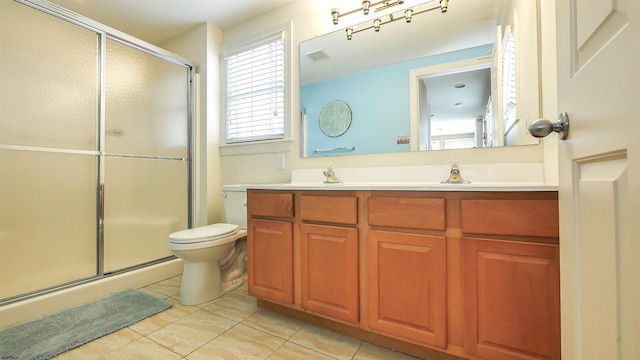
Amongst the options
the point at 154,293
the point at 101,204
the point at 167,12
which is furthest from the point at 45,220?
the point at 167,12

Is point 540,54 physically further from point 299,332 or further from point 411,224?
point 299,332

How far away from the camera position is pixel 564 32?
58 centimetres

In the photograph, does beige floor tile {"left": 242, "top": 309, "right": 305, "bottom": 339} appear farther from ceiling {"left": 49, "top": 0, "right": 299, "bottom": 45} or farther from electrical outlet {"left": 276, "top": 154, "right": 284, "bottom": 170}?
ceiling {"left": 49, "top": 0, "right": 299, "bottom": 45}

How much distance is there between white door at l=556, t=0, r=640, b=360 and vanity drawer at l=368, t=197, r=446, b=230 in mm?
488

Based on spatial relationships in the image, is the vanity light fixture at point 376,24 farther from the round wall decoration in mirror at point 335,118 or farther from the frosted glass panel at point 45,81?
the frosted glass panel at point 45,81

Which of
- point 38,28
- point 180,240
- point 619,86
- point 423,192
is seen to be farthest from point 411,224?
point 38,28

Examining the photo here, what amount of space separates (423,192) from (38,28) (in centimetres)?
251

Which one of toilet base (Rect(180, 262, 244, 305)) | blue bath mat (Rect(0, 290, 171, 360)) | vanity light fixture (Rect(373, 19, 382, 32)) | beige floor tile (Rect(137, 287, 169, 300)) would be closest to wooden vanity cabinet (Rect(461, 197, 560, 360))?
vanity light fixture (Rect(373, 19, 382, 32))

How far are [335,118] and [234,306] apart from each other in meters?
1.47

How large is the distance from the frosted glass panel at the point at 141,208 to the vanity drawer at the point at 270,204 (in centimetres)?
117

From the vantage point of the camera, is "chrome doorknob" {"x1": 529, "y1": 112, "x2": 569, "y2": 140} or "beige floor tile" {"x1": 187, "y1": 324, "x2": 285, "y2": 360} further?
"beige floor tile" {"x1": 187, "y1": 324, "x2": 285, "y2": 360}

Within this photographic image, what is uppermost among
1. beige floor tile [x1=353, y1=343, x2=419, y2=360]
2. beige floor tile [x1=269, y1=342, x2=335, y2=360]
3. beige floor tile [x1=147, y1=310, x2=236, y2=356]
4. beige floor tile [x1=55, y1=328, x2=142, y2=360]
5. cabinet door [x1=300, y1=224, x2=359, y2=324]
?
cabinet door [x1=300, y1=224, x2=359, y2=324]

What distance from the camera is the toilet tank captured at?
2.17m

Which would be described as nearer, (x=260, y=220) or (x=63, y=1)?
(x=260, y=220)
